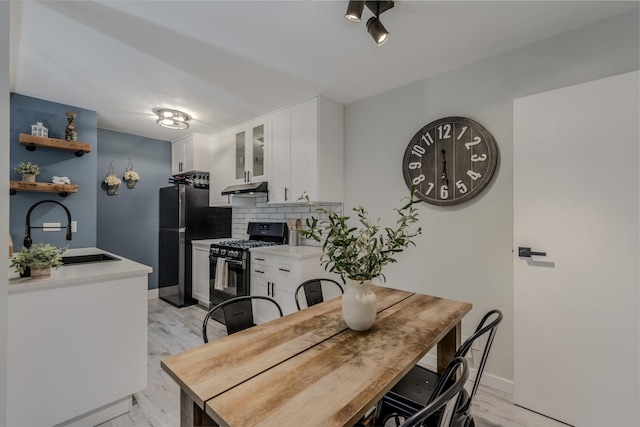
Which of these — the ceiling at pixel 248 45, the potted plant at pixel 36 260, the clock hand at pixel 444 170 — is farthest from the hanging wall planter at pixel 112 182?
the clock hand at pixel 444 170

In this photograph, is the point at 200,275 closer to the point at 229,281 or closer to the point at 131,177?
the point at 229,281

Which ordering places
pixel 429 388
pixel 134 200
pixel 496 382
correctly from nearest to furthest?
pixel 429 388 < pixel 496 382 < pixel 134 200

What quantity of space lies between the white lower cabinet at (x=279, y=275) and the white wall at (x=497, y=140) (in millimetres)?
822

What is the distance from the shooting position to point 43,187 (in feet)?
9.20

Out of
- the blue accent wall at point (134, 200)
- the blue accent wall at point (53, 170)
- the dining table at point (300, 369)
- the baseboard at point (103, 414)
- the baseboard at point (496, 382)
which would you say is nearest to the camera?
the dining table at point (300, 369)

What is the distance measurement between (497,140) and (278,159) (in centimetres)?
220

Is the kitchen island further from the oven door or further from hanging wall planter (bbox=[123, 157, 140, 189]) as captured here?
hanging wall planter (bbox=[123, 157, 140, 189])

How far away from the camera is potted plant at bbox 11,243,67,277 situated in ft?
5.32

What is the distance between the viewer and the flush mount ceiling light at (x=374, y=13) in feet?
4.86

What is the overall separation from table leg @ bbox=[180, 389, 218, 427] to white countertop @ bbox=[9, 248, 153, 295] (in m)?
1.24

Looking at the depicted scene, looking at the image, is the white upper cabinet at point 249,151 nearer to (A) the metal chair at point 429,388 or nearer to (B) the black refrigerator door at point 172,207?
(B) the black refrigerator door at point 172,207

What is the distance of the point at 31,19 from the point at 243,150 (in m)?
2.26

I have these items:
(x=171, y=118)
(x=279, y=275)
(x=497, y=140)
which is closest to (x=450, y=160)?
(x=497, y=140)

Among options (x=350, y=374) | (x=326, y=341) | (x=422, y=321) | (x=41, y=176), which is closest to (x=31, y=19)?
(x=41, y=176)
